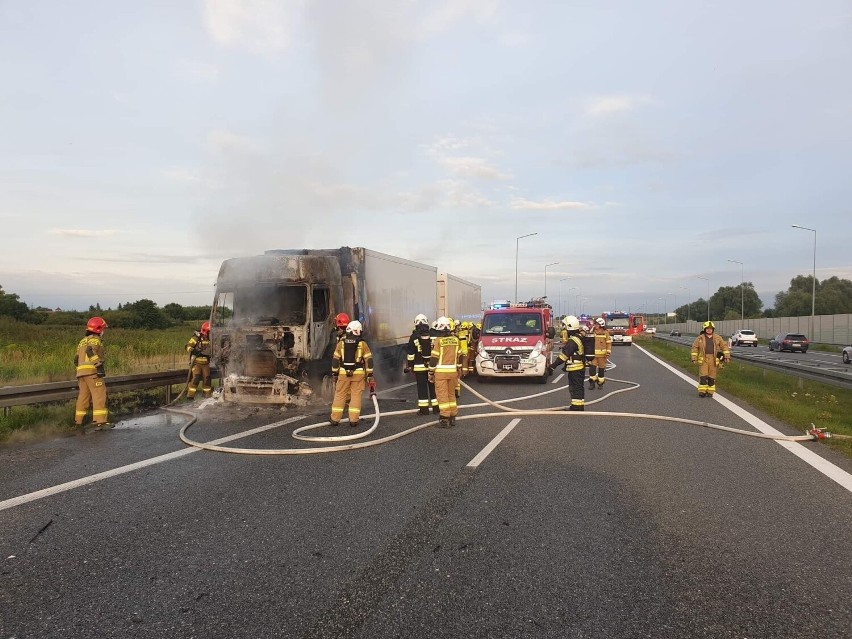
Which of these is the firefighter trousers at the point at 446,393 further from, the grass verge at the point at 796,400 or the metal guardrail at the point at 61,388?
the metal guardrail at the point at 61,388

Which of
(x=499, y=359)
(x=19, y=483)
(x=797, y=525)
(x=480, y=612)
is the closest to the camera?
(x=480, y=612)

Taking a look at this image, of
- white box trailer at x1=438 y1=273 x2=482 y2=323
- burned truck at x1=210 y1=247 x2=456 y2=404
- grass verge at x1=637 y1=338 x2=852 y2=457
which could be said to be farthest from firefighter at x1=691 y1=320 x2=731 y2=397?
white box trailer at x1=438 y1=273 x2=482 y2=323

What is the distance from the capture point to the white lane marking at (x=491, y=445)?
20.6 feet

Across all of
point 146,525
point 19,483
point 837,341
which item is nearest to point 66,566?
point 146,525

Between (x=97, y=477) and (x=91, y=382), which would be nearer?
(x=97, y=477)

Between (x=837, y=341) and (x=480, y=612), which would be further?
(x=837, y=341)

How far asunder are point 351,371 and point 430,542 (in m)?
4.50

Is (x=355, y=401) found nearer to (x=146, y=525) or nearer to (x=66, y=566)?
(x=146, y=525)

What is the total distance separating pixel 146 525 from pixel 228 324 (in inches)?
281

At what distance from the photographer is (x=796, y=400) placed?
465 inches

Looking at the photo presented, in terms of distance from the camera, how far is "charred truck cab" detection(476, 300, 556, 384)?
1437 centimetres

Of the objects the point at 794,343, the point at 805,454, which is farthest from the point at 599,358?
the point at 794,343

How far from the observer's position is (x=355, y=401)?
8328 millimetres

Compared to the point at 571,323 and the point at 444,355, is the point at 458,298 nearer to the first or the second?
the point at 571,323
